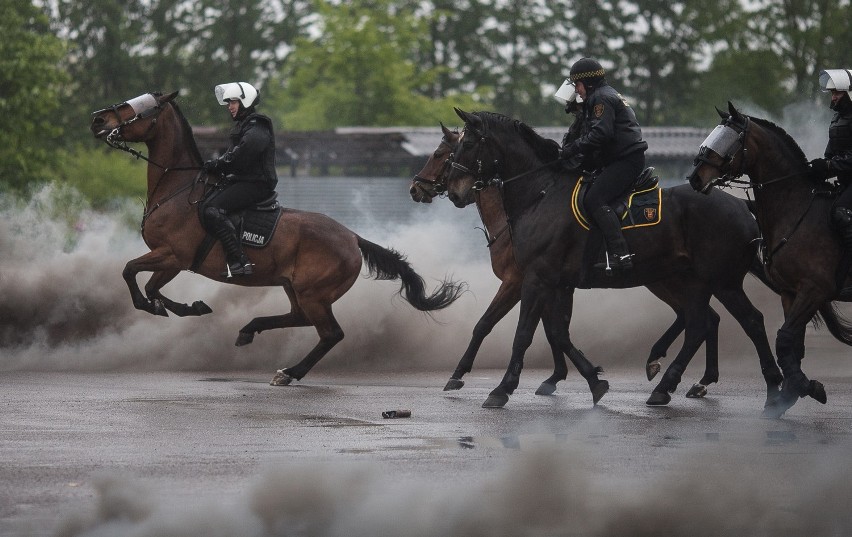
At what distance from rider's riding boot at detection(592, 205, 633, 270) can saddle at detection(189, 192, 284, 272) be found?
3.83 m

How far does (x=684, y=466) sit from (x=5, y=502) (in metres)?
3.98

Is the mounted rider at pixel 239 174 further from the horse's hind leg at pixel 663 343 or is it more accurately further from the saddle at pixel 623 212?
the horse's hind leg at pixel 663 343

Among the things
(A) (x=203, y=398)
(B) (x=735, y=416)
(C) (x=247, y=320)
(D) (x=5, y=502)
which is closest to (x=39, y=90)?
(C) (x=247, y=320)

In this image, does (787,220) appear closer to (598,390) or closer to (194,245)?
(598,390)

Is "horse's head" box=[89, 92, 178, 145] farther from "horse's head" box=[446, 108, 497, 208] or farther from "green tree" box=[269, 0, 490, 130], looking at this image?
"green tree" box=[269, 0, 490, 130]

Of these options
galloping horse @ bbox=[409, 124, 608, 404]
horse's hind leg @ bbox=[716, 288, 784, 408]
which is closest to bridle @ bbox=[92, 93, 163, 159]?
galloping horse @ bbox=[409, 124, 608, 404]

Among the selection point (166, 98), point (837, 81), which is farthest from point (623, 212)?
point (166, 98)

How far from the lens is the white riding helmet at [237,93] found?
15.8 metres

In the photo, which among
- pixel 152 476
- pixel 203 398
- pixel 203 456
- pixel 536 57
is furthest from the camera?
pixel 536 57

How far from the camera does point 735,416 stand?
1288 cm

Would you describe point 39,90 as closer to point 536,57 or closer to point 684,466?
point 536,57

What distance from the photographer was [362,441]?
35.4 feet

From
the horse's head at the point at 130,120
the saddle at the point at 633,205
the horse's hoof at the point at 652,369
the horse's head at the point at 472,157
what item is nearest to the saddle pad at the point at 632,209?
the saddle at the point at 633,205

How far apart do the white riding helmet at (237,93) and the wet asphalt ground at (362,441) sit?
2978mm
